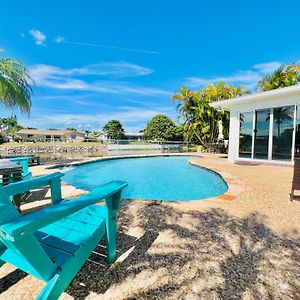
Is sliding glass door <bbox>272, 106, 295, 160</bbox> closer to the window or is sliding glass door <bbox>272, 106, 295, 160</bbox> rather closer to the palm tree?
the window

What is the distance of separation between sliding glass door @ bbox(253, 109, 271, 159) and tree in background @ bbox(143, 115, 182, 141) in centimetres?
2911

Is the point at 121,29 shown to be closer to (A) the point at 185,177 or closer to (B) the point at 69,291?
(A) the point at 185,177

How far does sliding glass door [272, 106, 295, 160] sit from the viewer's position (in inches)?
323

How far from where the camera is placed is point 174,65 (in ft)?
66.6

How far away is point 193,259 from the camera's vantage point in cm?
198

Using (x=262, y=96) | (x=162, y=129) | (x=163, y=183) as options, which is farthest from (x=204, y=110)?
(x=162, y=129)

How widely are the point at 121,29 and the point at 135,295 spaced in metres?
14.9

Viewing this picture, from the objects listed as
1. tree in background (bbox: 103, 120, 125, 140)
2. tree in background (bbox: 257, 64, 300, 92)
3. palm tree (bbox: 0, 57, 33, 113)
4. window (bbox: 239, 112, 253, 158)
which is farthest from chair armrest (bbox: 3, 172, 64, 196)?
tree in background (bbox: 103, 120, 125, 140)

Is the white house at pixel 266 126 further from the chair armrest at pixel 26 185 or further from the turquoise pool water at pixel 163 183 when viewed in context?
the chair armrest at pixel 26 185

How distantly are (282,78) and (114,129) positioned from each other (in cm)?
5256

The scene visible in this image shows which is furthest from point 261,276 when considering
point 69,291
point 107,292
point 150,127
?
point 150,127

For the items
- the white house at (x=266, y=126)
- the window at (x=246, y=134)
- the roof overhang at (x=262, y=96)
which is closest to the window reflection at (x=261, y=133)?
the white house at (x=266, y=126)

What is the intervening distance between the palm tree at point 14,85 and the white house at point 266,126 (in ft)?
27.2

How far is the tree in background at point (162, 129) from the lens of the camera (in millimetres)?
39875
